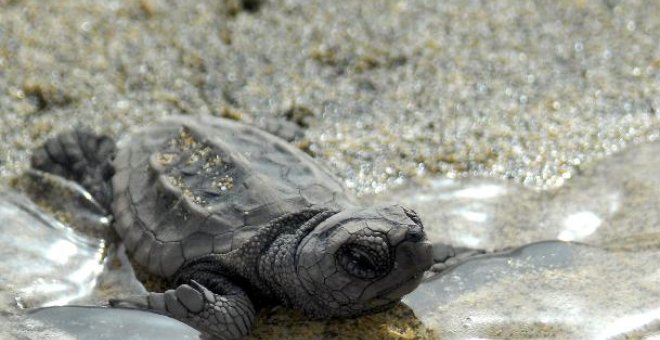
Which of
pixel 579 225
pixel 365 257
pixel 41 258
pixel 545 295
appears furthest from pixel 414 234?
pixel 41 258

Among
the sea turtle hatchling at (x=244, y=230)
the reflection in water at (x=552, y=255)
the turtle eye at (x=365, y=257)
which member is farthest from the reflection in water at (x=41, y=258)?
the reflection in water at (x=552, y=255)

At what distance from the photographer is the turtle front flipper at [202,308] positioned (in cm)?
349

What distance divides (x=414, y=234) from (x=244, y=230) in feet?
2.41

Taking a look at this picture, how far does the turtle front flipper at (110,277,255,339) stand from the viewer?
3.49 metres

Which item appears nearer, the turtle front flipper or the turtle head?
the turtle head

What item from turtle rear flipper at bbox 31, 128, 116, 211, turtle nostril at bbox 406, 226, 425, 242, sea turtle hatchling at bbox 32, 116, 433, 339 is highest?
turtle nostril at bbox 406, 226, 425, 242

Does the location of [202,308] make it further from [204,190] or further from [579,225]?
[579,225]

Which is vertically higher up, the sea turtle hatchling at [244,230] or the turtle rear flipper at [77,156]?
the sea turtle hatchling at [244,230]

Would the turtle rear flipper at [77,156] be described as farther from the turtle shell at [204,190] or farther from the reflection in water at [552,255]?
the reflection in water at [552,255]

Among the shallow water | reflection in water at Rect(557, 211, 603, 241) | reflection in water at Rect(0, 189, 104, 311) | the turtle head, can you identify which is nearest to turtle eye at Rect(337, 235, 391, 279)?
the turtle head

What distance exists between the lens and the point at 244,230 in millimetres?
3689

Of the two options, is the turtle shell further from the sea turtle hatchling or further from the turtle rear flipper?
the turtle rear flipper

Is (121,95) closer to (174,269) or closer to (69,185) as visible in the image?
(69,185)

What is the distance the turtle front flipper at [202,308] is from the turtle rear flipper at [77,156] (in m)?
1.09
